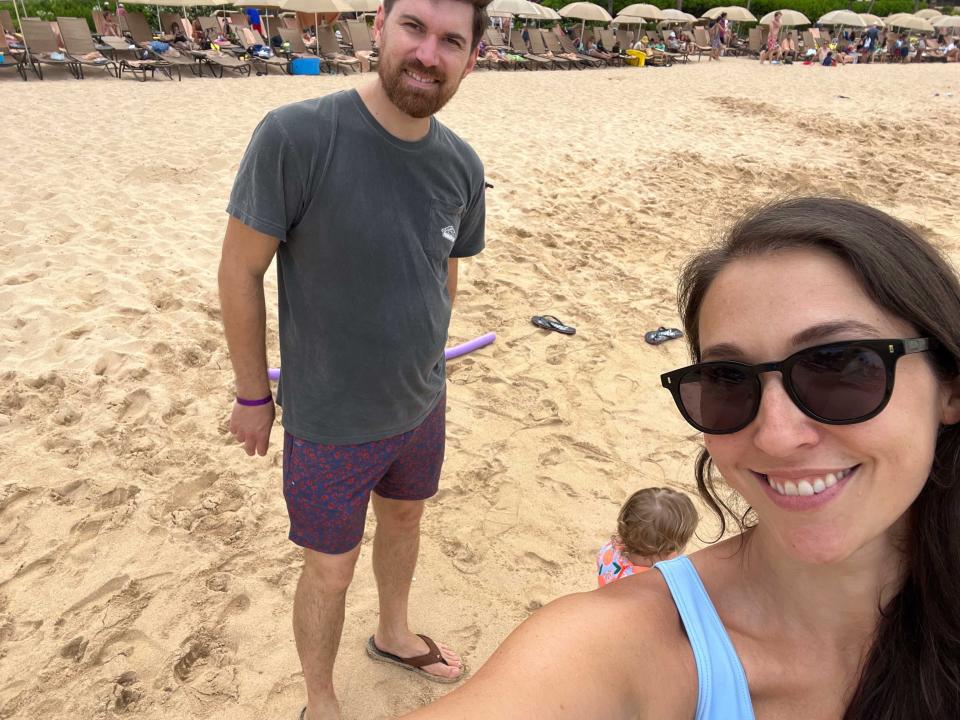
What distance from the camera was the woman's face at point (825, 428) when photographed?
995mm

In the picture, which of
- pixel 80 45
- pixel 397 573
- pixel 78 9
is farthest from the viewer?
pixel 78 9

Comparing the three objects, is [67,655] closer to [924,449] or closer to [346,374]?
[346,374]

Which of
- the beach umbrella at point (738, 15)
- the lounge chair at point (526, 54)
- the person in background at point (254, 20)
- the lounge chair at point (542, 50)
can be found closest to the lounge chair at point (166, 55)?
the person in background at point (254, 20)

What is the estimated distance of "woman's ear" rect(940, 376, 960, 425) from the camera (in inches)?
42.0

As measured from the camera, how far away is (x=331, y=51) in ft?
58.4

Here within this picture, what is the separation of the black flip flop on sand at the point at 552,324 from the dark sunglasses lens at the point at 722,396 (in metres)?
3.57

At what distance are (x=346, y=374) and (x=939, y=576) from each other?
53.4 inches

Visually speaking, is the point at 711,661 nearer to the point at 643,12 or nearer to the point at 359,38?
the point at 359,38

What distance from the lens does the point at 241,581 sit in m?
2.68

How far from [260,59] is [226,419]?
14843 mm

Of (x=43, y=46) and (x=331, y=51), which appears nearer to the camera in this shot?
(x=43, y=46)

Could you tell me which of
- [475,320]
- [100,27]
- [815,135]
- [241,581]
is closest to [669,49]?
[815,135]

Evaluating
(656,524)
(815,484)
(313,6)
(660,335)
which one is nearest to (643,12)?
(313,6)

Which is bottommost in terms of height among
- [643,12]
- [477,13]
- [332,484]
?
[332,484]
